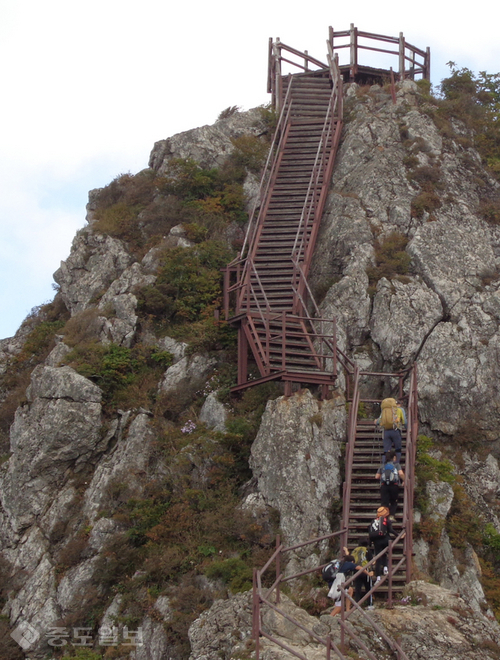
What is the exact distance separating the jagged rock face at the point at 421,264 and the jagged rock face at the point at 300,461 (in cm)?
339

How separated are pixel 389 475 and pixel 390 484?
0.89 feet

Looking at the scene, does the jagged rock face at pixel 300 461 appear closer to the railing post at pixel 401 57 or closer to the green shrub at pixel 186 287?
the green shrub at pixel 186 287

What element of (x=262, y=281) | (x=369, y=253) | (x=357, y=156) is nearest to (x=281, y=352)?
(x=262, y=281)

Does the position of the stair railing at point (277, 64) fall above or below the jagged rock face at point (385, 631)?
above

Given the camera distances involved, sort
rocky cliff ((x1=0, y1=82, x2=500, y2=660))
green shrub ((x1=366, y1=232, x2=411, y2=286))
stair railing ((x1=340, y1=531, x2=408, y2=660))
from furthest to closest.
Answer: green shrub ((x1=366, y1=232, x2=411, y2=286)) → rocky cliff ((x1=0, y1=82, x2=500, y2=660)) → stair railing ((x1=340, y1=531, x2=408, y2=660))

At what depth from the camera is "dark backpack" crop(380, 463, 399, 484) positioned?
17484mm

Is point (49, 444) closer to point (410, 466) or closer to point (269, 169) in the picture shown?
point (410, 466)

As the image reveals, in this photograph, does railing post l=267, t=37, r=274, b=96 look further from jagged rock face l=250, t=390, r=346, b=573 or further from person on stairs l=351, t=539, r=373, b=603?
person on stairs l=351, t=539, r=373, b=603

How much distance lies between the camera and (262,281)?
25.2 m

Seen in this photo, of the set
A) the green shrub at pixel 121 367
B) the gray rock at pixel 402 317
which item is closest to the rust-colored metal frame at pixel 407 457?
the gray rock at pixel 402 317

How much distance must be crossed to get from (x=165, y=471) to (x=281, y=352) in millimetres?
4351

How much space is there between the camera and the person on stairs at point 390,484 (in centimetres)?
1750

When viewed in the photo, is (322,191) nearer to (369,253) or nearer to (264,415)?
(369,253)

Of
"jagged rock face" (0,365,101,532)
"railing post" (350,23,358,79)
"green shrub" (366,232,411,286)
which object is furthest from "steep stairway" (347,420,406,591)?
"railing post" (350,23,358,79)
